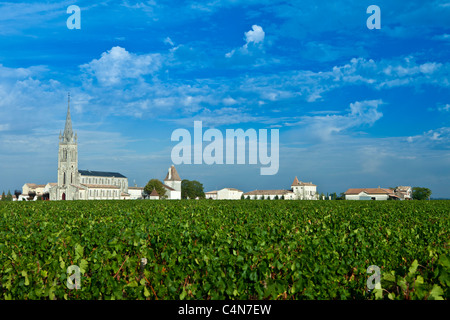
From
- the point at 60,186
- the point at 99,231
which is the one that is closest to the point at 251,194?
the point at 60,186

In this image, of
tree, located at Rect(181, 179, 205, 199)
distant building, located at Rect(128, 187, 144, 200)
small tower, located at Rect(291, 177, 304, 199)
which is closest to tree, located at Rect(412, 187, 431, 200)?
small tower, located at Rect(291, 177, 304, 199)

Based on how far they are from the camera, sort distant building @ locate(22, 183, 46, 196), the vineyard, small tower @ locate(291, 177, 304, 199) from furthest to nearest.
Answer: distant building @ locate(22, 183, 46, 196) < small tower @ locate(291, 177, 304, 199) < the vineyard

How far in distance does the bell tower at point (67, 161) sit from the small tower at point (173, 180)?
3426cm

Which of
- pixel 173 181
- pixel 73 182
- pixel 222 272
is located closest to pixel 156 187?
pixel 173 181

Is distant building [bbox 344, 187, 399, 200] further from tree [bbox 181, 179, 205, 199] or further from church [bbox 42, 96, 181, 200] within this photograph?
church [bbox 42, 96, 181, 200]

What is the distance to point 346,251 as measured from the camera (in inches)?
359

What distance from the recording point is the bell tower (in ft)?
424

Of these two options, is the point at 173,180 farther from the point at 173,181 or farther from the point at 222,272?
the point at 222,272

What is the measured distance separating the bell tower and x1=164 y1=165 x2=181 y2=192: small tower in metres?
34.3

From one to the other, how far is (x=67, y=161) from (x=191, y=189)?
4775cm

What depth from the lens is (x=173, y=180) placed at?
147m
